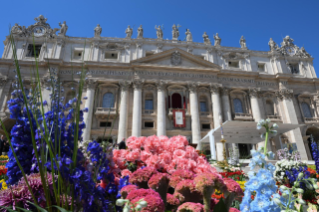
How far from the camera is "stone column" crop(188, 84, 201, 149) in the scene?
2367cm

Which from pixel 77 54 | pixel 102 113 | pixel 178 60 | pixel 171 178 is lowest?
pixel 171 178

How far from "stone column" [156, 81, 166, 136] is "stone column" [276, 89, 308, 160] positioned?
16250mm

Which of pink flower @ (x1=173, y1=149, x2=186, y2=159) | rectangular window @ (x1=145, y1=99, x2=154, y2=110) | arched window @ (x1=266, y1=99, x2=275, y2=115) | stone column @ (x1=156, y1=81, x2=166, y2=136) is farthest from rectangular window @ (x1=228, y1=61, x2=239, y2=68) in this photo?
pink flower @ (x1=173, y1=149, x2=186, y2=159)

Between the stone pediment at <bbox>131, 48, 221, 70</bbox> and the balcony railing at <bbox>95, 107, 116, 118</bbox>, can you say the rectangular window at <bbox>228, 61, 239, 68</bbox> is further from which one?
the balcony railing at <bbox>95, 107, 116, 118</bbox>

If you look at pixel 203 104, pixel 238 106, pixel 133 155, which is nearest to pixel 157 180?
pixel 133 155

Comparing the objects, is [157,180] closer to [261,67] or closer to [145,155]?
[145,155]

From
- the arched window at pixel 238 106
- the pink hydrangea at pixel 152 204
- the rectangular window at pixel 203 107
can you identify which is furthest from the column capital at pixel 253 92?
the pink hydrangea at pixel 152 204

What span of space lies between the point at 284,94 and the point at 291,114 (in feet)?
9.49

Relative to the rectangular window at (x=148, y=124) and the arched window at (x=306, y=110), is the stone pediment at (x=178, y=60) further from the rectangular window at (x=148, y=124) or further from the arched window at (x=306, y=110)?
the arched window at (x=306, y=110)

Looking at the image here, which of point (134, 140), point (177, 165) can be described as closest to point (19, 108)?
point (134, 140)

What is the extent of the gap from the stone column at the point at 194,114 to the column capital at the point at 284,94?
1214 centimetres

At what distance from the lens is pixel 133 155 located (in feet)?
12.1

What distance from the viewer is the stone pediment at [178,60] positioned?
26609 millimetres

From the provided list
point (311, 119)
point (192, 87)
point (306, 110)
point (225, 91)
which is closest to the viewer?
point (192, 87)
